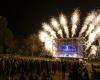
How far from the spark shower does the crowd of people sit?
27420 mm

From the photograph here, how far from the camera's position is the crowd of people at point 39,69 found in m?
23.5

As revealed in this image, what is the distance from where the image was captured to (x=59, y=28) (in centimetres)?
6406

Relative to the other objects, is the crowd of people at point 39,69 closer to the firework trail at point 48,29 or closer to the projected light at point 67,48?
the firework trail at point 48,29

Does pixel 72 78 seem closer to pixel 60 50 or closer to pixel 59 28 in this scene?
pixel 59 28

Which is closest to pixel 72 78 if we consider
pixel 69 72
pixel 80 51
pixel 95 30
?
pixel 69 72

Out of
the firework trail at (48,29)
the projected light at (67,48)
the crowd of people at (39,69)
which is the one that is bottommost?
the crowd of people at (39,69)

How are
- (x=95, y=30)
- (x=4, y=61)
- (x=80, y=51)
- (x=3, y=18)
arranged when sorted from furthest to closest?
1. (x=80, y=51)
2. (x=3, y=18)
3. (x=95, y=30)
4. (x=4, y=61)

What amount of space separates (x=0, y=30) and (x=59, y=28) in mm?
13883

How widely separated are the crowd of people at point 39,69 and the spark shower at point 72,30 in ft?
90.0

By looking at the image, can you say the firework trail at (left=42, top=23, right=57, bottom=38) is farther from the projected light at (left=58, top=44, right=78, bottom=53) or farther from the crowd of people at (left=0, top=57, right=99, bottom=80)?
the crowd of people at (left=0, top=57, right=99, bottom=80)

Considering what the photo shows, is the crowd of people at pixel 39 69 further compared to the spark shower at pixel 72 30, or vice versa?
the spark shower at pixel 72 30

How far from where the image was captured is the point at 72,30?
66312 mm

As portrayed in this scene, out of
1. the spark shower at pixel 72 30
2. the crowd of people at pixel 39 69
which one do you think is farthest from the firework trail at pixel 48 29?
the crowd of people at pixel 39 69

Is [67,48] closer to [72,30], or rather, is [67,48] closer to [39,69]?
[72,30]
